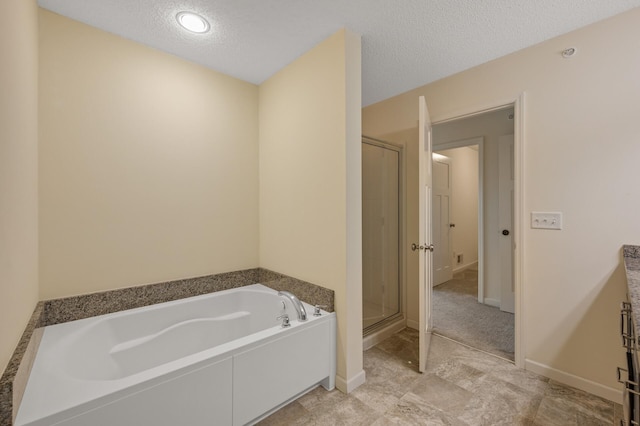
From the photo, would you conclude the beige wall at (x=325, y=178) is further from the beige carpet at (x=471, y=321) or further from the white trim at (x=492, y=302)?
Result: the white trim at (x=492, y=302)

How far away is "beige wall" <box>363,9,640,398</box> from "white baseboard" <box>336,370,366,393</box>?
1266 millimetres

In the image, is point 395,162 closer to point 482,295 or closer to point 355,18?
point 355,18

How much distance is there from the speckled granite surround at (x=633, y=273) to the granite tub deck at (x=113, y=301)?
1.38 m

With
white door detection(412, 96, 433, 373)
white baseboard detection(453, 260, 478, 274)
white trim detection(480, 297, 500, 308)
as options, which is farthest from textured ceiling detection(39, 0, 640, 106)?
white baseboard detection(453, 260, 478, 274)

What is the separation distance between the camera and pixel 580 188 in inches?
70.1

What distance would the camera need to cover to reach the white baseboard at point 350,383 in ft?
5.75

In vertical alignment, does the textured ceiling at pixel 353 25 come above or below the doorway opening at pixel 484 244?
above

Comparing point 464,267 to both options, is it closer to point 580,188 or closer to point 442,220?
point 442,220

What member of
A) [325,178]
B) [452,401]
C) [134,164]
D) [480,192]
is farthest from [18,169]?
[480,192]

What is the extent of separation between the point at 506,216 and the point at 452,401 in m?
2.43

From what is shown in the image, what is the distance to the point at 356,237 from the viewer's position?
182 cm

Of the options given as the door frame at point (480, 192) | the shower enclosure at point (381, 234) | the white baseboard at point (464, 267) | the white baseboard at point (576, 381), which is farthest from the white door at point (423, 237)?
the white baseboard at point (464, 267)

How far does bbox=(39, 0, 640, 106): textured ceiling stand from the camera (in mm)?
1562

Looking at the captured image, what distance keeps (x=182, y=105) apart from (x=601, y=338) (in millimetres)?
3328
